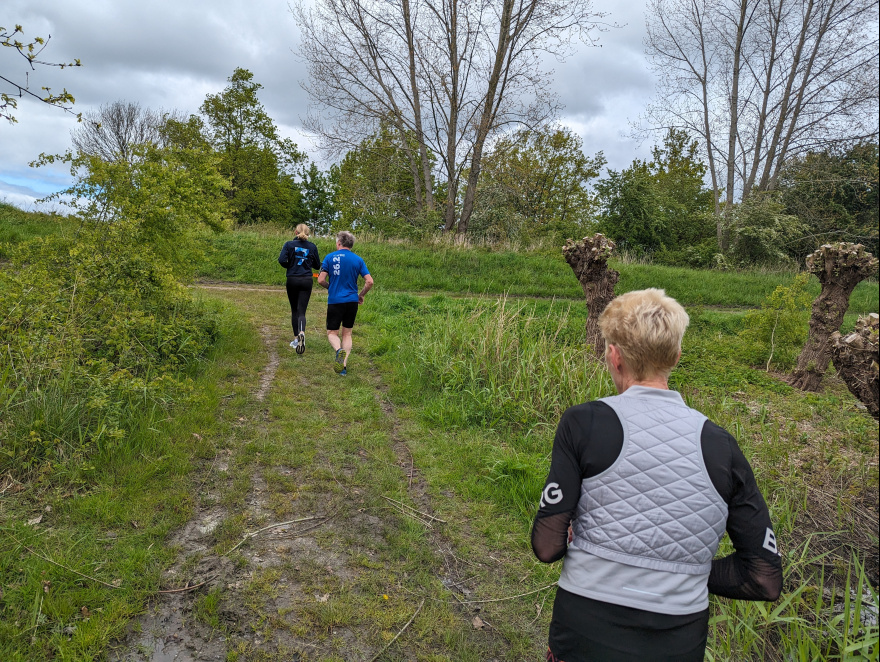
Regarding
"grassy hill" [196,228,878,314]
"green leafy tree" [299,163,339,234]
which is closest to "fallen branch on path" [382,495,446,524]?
"grassy hill" [196,228,878,314]

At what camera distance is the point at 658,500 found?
1494 millimetres

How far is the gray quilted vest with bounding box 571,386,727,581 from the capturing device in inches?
58.7

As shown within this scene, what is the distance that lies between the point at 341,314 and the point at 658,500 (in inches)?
244

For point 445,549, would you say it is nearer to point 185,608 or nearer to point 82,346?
point 185,608

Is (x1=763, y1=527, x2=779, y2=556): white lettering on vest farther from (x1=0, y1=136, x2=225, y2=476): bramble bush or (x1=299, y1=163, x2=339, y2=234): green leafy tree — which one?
(x1=299, y1=163, x2=339, y2=234): green leafy tree

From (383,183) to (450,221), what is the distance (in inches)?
136

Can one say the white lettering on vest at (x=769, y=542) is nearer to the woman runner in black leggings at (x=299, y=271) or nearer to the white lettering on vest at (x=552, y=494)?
the white lettering on vest at (x=552, y=494)

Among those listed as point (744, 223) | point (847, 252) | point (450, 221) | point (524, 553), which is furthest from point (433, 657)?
point (744, 223)

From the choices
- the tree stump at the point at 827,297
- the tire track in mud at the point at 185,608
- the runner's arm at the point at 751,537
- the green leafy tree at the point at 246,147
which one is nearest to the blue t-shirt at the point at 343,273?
the tire track in mud at the point at 185,608

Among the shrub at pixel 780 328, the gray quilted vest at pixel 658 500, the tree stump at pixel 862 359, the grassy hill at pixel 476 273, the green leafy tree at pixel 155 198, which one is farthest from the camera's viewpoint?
the grassy hill at pixel 476 273

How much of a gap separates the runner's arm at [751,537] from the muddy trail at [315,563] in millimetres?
1756

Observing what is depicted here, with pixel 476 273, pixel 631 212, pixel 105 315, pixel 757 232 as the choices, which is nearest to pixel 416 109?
pixel 476 273

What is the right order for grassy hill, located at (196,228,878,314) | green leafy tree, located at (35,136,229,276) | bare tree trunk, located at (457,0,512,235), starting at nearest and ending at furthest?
1. green leafy tree, located at (35,136,229,276)
2. grassy hill, located at (196,228,878,314)
3. bare tree trunk, located at (457,0,512,235)

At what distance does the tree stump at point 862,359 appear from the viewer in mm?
1993
